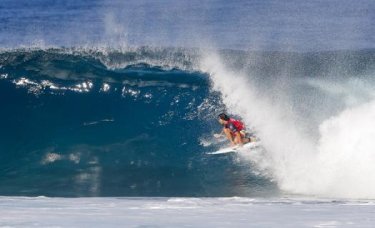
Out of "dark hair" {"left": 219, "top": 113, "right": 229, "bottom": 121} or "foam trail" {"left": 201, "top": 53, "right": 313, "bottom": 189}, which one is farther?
"dark hair" {"left": 219, "top": 113, "right": 229, "bottom": 121}

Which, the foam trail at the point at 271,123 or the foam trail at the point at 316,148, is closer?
the foam trail at the point at 316,148

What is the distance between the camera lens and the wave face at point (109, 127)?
60.3 feet

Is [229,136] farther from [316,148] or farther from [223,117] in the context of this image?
[316,148]

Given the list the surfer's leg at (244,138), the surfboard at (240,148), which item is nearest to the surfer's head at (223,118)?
the surfer's leg at (244,138)

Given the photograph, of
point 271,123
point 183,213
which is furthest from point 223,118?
point 183,213

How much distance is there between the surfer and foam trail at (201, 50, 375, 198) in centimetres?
46

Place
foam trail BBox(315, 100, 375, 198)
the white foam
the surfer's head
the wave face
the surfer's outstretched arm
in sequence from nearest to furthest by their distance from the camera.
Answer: the white foam
foam trail BBox(315, 100, 375, 198)
the wave face
the surfer's outstretched arm
the surfer's head

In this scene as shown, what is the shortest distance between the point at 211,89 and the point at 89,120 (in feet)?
9.71

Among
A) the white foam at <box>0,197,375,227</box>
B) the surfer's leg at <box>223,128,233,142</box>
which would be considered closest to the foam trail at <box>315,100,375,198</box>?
the white foam at <box>0,197,375,227</box>

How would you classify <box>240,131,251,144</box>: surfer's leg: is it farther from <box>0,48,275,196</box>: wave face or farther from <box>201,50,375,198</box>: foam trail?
<box>0,48,275,196</box>: wave face

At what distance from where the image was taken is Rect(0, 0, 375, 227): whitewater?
14.3 m

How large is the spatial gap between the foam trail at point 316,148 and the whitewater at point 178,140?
1.4 inches

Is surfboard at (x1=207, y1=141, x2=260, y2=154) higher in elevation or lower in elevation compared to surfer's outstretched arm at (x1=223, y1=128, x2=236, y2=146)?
lower

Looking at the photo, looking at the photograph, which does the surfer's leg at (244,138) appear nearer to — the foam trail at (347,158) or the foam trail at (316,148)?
the foam trail at (316,148)
